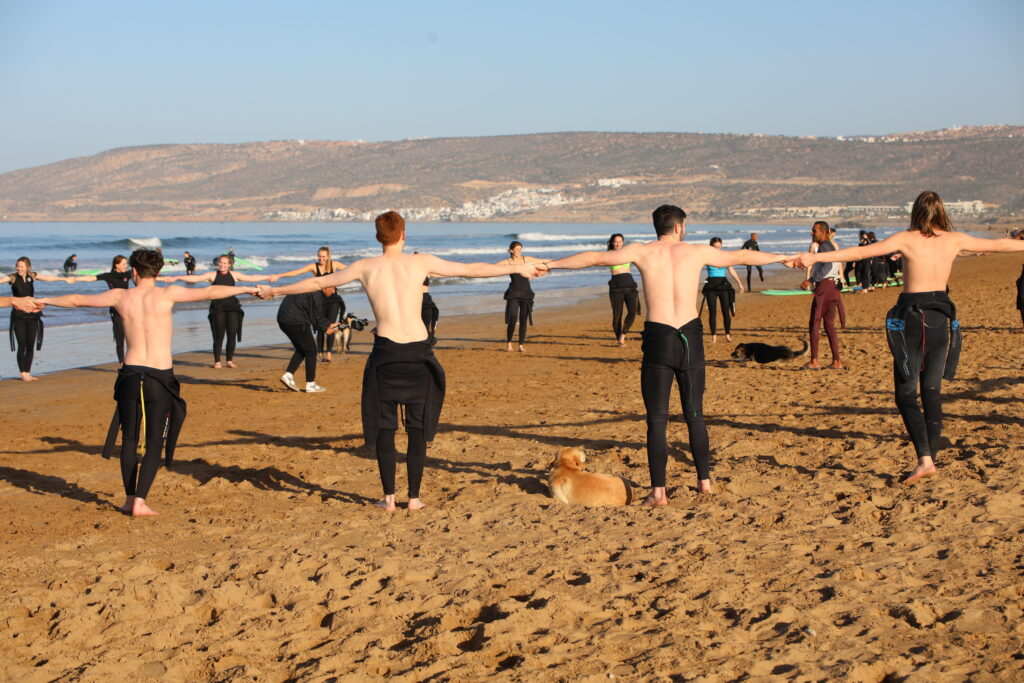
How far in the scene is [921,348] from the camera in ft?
20.0

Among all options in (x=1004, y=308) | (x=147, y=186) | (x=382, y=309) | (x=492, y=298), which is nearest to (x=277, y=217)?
(x=147, y=186)

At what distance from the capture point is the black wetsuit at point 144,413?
5.88 m

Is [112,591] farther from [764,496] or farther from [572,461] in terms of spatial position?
[764,496]

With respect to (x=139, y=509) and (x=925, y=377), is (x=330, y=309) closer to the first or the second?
(x=139, y=509)

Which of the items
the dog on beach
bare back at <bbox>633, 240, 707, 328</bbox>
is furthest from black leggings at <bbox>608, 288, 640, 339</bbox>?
bare back at <bbox>633, 240, 707, 328</bbox>

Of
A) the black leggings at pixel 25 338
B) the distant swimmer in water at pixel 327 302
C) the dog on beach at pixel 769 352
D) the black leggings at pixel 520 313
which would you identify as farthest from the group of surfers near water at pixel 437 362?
the black leggings at pixel 520 313

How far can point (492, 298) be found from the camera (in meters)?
27.1

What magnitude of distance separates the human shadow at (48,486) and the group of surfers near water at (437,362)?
0.68 meters

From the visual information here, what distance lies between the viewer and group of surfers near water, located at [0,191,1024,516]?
567cm

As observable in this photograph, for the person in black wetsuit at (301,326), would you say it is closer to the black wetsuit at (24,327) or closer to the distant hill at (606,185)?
the black wetsuit at (24,327)

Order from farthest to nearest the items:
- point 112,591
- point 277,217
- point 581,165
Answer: point 581,165
point 277,217
point 112,591

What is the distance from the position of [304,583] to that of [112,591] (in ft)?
3.07

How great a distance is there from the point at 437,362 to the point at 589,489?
1.24 meters

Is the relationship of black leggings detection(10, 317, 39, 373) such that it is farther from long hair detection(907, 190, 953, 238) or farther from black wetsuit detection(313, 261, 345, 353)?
long hair detection(907, 190, 953, 238)
